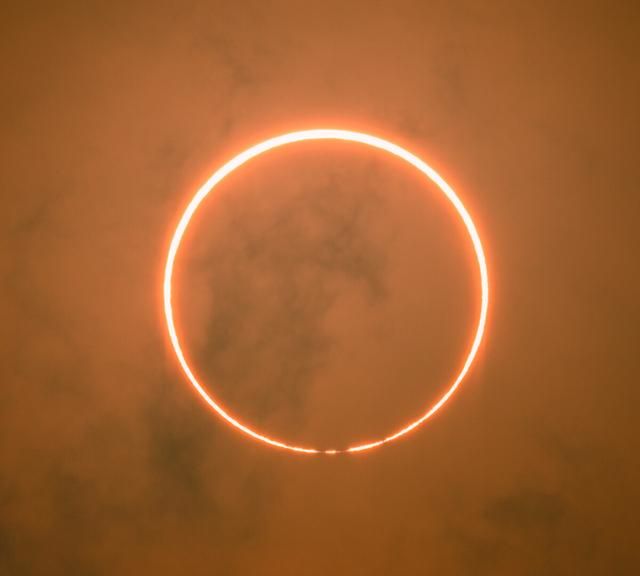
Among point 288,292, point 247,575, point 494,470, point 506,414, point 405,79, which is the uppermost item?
point 405,79

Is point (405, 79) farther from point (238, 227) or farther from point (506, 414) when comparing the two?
point (506, 414)

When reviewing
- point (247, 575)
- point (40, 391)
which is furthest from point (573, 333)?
point (40, 391)

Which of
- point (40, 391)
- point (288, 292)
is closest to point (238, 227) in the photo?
point (288, 292)

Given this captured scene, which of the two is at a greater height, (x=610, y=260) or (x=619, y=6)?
(x=619, y=6)

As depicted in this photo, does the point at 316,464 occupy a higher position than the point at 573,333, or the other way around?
the point at 573,333

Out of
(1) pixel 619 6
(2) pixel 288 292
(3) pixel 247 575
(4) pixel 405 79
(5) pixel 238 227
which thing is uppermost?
(1) pixel 619 6

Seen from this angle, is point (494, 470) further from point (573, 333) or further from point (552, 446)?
point (573, 333)
